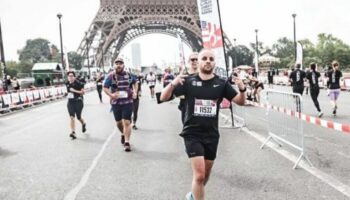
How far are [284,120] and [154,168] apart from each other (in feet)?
9.72

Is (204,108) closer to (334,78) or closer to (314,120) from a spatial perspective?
(314,120)

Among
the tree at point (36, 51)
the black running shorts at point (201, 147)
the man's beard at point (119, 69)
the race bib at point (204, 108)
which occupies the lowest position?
the black running shorts at point (201, 147)

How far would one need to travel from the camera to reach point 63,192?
18.4 feet

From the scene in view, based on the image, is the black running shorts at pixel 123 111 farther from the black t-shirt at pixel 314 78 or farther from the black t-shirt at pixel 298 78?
the black t-shirt at pixel 298 78

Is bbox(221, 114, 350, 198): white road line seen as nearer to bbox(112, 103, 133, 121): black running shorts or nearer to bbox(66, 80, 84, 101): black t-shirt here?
bbox(112, 103, 133, 121): black running shorts

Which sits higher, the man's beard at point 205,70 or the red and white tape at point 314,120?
the man's beard at point 205,70

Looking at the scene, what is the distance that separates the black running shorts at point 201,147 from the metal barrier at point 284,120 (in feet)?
10.2

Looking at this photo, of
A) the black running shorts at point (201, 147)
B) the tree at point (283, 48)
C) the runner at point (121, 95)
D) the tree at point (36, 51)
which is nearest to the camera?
the black running shorts at point (201, 147)

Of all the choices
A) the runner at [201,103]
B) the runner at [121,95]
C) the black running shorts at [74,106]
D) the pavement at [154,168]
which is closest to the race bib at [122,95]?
the runner at [121,95]

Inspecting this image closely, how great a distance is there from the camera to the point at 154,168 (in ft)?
22.8

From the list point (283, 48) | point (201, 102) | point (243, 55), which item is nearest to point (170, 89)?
point (201, 102)

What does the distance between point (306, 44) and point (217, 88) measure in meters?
112

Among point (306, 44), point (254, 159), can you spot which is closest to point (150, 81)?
point (254, 159)

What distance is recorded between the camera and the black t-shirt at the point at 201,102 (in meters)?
4.47
